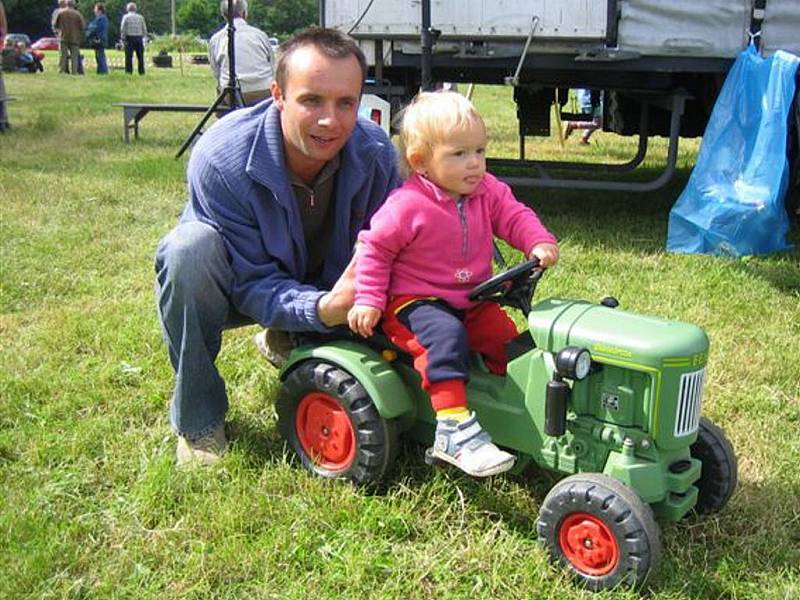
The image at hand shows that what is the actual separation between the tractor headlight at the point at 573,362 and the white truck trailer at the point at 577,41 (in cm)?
314

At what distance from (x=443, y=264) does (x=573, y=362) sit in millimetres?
529

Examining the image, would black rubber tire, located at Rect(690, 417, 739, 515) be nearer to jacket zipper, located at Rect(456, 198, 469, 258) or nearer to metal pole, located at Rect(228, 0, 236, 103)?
jacket zipper, located at Rect(456, 198, 469, 258)

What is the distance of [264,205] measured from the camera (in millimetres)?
2820

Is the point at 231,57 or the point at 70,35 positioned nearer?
the point at 231,57

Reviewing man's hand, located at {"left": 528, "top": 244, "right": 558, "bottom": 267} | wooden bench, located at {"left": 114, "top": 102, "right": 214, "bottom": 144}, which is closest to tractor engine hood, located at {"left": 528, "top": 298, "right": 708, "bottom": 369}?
man's hand, located at {"left": 528, "top": 244, "right": 558, "bottom": 267}

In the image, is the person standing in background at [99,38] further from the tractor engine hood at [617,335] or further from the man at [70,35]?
the tractor engine hood at [617,335]

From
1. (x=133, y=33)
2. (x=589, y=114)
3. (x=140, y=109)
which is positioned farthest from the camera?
(x=133, y=33)

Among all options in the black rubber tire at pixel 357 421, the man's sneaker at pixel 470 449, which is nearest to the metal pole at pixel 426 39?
the black rubber tire at pixel 357 421

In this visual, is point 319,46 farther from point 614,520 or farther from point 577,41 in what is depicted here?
point 577,41

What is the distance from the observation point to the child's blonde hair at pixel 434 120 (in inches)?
96.4

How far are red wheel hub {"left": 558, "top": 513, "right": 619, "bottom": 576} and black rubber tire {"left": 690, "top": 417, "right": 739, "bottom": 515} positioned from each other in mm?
444

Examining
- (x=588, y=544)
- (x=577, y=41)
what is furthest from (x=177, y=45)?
(x=588, y=544)

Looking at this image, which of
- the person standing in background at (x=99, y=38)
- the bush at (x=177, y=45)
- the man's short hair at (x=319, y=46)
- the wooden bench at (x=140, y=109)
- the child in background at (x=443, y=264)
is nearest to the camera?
the child in background at (x=443, y=264)

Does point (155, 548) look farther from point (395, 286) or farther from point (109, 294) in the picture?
point (109, 294)
